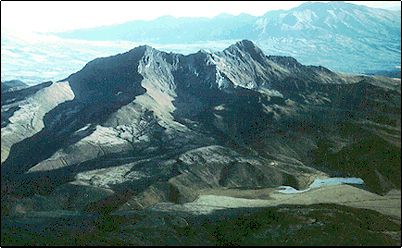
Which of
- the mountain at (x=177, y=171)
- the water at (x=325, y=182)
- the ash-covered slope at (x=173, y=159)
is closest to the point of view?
the mountain at (x=177, y=171)

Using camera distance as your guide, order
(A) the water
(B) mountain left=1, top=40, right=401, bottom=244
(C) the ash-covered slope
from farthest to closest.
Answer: (A) the water, (C) the ash-covered slope, (B) mountain left=1, top=40, right=401, bottom=244

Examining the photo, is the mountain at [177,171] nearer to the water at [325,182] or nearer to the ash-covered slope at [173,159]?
the ash-covered slope at [173,159]

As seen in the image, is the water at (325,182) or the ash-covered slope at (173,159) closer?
the ash-covered slope at (173,159)

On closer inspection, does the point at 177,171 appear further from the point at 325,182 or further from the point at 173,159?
the point at 325,182

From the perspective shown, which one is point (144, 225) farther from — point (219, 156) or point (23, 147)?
point (23, 147)

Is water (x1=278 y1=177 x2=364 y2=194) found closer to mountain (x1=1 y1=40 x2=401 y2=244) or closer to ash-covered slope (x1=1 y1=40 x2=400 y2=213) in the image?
ash-covered slope (x1=1 y1=40 x2=400 y2=213)

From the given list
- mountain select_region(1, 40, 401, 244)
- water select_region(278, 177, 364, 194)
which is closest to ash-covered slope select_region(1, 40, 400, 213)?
mountain select_region(1, 40, 401, 244)

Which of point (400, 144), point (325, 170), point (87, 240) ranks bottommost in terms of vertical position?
point (325, 170)

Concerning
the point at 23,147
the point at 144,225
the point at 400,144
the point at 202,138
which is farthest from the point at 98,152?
the point at 400,144

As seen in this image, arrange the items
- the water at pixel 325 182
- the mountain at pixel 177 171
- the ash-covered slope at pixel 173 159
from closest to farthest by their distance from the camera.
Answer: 1. the mountain at pixel 177 171
2. the ash-covered slope at pixel 173 159
3. the water at pixel 325 182

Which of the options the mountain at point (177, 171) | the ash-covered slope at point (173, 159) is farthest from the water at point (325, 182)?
the mountain at point (177, 171)

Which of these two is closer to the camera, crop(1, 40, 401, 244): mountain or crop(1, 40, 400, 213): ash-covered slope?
crop(1, 40, 401, 244): mountain
